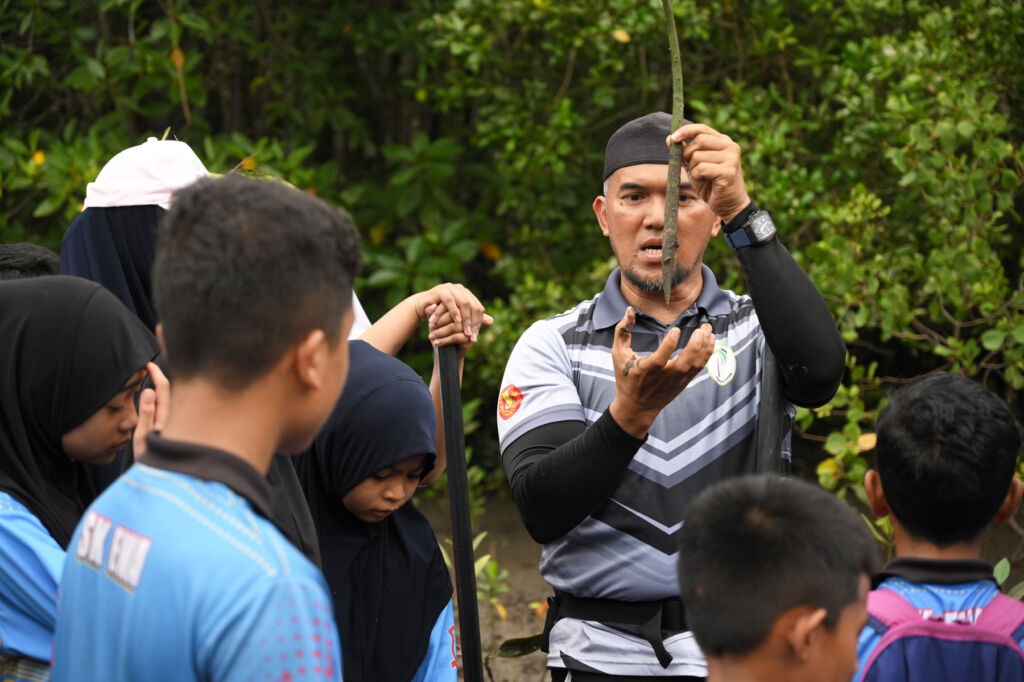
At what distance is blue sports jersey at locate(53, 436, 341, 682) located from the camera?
127 centimetres

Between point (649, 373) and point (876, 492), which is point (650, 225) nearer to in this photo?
point (649, 373)

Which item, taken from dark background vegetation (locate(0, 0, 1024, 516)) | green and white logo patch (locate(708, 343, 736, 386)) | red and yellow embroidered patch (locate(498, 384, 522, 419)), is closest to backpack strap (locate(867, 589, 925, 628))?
green and white logo patch (locate(708, 343, 736, 386))

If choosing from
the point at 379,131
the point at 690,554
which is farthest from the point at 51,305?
the point at 379,131

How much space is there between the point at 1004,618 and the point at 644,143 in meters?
1.26

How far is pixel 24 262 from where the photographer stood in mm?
2883

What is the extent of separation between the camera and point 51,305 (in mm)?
1933

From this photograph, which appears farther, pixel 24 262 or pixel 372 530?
pixel 24 262

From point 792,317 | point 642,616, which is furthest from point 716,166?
point 642,616

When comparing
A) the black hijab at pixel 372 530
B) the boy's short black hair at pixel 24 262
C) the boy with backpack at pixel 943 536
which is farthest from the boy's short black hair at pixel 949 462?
the boy's short black hair at pixel 24 262

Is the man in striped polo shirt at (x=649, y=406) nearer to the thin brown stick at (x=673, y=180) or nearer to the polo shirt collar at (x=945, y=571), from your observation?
the thin brown stick at (x=673, y=180)

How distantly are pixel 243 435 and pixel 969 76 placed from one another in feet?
12.7

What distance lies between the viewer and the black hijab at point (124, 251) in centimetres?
229

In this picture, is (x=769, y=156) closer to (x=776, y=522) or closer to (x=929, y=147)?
(x=929, y=147)

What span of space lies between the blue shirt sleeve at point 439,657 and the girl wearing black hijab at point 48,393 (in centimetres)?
79
